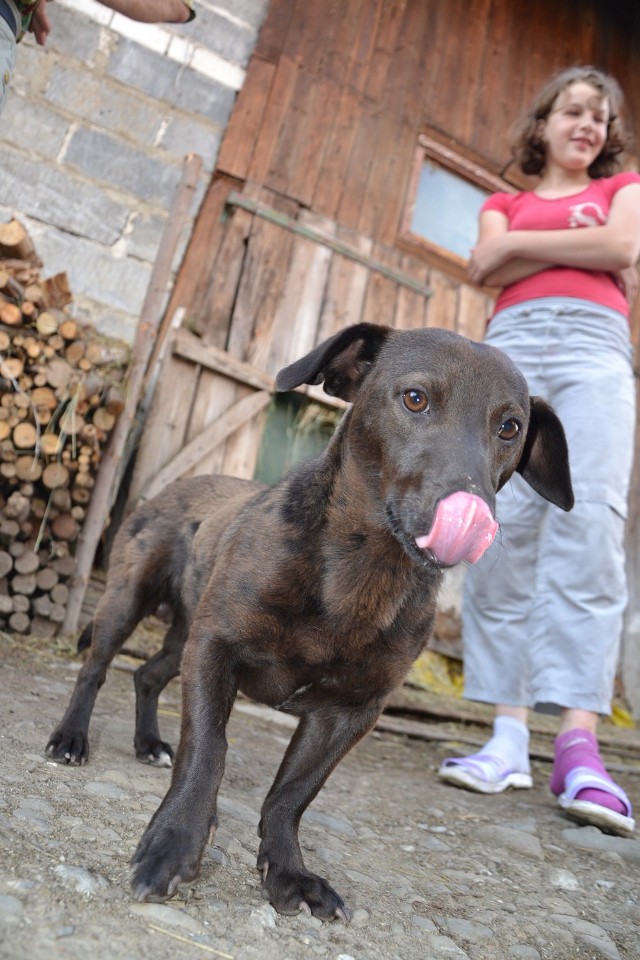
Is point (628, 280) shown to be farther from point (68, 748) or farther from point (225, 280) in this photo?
point (225, 280)

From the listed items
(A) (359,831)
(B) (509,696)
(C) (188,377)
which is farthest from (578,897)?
(C) (188,377)

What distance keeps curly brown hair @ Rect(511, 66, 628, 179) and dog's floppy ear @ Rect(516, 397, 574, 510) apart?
192cm

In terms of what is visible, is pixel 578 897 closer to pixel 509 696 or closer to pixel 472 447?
pixel 509 696

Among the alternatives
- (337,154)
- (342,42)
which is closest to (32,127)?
(337,154)

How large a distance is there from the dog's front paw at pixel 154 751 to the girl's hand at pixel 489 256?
236 centimetres

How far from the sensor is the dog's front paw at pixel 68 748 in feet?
7.45

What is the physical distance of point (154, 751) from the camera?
267 centimetres

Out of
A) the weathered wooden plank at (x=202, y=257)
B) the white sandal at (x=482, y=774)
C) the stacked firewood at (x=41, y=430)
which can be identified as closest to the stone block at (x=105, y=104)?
the weathered wooden plank at (x=202, y=257)

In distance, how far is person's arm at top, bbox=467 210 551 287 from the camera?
3.36 metres

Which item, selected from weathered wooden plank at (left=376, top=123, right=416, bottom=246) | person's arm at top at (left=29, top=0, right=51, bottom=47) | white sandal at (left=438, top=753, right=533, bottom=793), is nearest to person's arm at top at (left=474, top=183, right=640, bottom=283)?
person's arm at top at (left=29, top=0, right=51, bottom=47)

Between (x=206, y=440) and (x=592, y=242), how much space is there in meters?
2.93

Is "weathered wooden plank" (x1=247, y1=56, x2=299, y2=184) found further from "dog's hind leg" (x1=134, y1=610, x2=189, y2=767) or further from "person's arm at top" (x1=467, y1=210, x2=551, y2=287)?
"dog's hind leg" (x1=134, y1=610, x2=189, y2=767)

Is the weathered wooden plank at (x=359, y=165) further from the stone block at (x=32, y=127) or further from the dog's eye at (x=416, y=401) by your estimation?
the dog's eye at (x=416, y=401)

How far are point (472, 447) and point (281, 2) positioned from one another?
5734 mm
